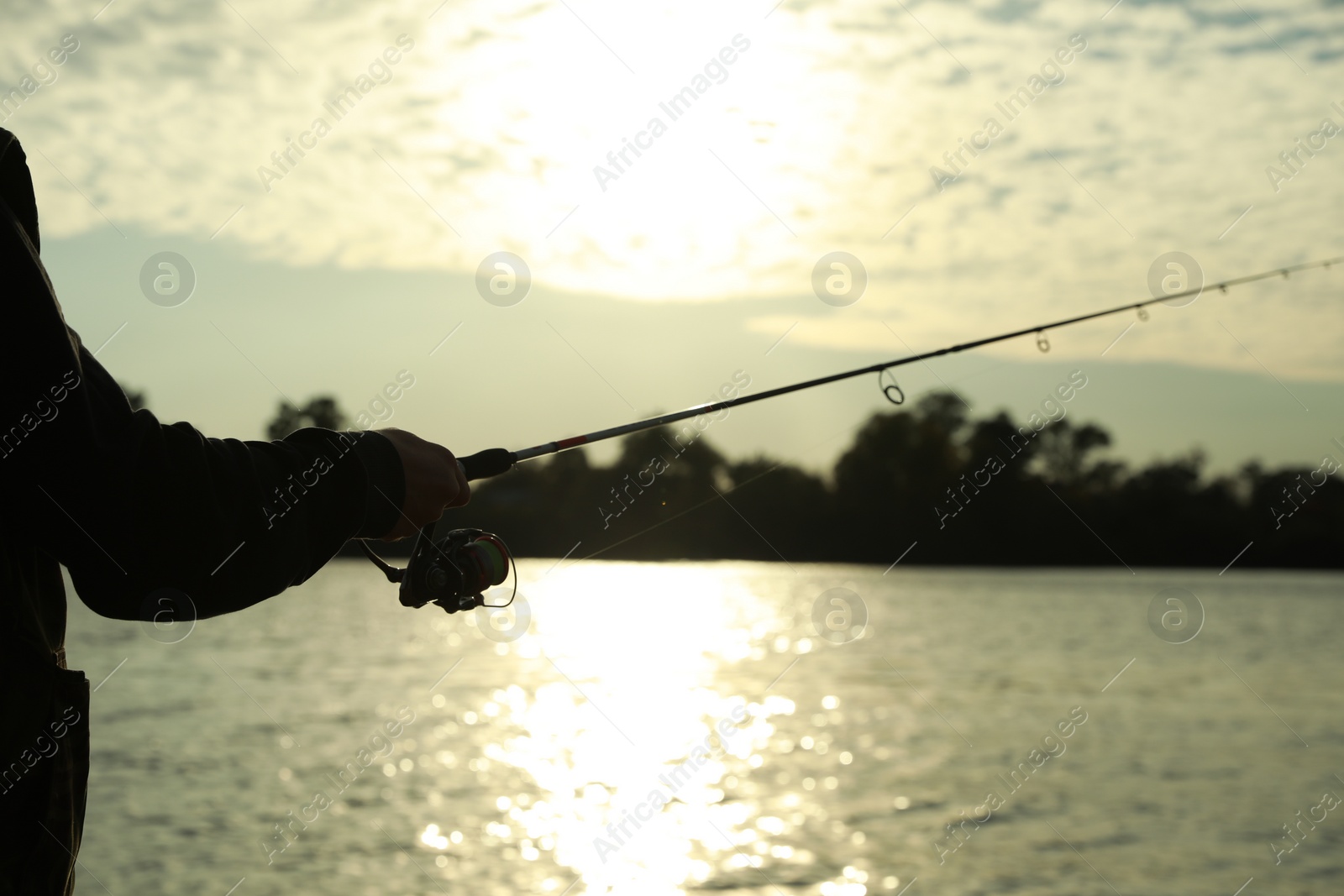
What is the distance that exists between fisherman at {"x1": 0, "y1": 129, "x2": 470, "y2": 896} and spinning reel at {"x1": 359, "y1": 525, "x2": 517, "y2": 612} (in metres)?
0.75

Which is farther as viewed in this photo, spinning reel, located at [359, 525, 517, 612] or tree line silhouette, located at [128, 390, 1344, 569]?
tree line silhouette, located at [128, 390, 1344, 569]

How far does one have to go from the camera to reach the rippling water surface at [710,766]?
39.8ft

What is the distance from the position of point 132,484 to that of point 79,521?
9cm

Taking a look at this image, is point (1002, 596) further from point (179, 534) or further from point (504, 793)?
point (179, 534)

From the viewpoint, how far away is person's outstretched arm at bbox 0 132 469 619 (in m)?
1.44

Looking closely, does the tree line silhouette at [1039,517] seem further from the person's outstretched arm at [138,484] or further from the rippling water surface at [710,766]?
the person's outstretched arm at [138,484]

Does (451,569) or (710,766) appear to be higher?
(451,569)

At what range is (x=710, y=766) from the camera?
17.5m

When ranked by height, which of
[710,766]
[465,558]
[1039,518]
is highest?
[465,558]

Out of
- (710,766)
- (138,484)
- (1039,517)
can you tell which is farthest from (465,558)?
(1039,517)

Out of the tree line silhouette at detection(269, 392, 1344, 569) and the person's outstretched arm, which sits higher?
the person's outstretched arm

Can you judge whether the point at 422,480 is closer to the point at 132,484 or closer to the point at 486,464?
the point at 132,484

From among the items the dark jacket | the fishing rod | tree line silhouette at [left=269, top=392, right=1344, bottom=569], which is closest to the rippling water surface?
the fishing rod

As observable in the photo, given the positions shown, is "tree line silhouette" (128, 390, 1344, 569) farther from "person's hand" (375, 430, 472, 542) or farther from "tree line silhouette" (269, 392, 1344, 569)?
"person's hand" (375, 430, 472, 542)
